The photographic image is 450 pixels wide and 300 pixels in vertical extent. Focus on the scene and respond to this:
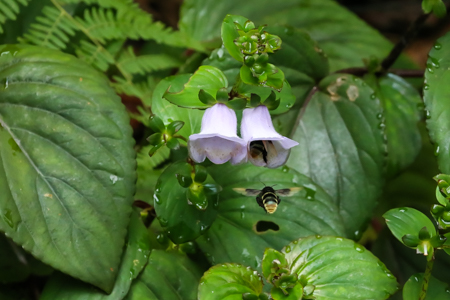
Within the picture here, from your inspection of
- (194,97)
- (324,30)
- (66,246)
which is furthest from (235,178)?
(324,30)

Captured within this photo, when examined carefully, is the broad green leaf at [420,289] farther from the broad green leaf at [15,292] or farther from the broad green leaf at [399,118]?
the broad green leaf at [15,292]

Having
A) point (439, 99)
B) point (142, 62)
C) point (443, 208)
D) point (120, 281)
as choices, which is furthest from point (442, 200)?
point (142, 62)

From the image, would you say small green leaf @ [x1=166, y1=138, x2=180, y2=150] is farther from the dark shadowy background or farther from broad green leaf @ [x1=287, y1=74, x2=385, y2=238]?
the dark shadowy background

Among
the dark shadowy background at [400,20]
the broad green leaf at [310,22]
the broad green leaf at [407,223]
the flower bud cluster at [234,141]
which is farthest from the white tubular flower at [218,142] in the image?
the dark shadowy background at [400,20]

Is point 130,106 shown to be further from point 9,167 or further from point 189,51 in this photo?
point 9,167

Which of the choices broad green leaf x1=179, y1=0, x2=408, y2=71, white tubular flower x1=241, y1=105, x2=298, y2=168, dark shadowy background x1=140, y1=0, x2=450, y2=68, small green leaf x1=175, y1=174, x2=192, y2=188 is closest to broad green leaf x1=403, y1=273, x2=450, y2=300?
white tubular flower x1=241, y1=105, x2=298, y2=168

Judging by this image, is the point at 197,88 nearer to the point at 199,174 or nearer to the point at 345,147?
the point at 199,174

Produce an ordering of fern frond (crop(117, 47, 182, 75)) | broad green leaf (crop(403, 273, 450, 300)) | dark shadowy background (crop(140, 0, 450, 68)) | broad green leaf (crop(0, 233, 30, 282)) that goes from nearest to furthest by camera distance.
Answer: broad green leaf (crop(403, 273, 450, 300)) < broad green leaf (crop(0, 233, 30, 282)) < fern frond (crop(117, 47, 182, 75)) < dark shadowy background (crop(140, 0, 450, 68))
